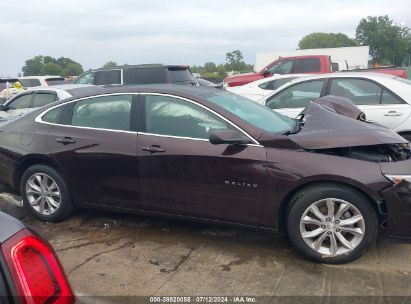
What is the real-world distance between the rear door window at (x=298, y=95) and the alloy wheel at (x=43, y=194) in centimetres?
368

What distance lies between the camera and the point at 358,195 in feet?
11.3

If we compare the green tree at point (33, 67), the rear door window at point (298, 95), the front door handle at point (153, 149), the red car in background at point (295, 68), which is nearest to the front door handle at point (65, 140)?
the front door handle at point (153, 149)

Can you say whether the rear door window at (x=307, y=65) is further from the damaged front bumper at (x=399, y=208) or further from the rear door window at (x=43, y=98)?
the damaged front bumper at (x=399, y=208)

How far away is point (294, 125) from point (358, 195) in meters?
1.26

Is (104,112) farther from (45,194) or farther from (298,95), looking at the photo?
(298,95)

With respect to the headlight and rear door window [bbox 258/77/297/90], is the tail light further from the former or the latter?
rear door window [bbox 258/77/297/90]

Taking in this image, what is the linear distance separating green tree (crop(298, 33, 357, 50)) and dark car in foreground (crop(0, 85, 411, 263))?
9927cm

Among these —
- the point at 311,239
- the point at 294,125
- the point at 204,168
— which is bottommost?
the point at 311,239

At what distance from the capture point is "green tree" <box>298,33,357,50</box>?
99.0 meters

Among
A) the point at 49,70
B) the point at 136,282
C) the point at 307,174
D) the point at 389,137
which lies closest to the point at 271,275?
the point at 307,174

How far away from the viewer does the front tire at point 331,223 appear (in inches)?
135

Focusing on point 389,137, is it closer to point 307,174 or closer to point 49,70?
point 307,174

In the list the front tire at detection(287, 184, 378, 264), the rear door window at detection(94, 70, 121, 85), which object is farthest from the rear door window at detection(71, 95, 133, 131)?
the rear door window at detection(94, 70, 121, 85)

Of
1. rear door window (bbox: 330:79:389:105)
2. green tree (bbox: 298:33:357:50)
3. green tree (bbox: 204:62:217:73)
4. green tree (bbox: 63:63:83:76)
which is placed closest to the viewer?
rear door window (bbox: 330:79:389:105)
